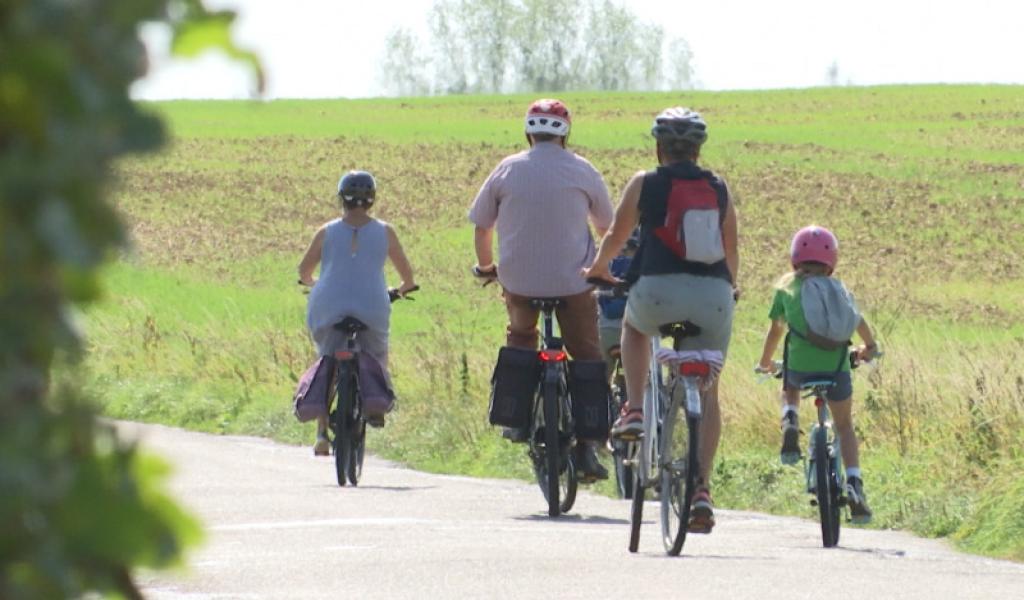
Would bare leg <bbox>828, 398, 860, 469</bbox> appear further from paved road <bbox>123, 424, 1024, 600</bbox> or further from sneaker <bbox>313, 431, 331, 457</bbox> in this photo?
sneaker <bbox>313, 431, 331, 457</bbox>

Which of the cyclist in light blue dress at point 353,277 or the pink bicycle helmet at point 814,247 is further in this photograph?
the cyclist in light blue dress at point 353,277

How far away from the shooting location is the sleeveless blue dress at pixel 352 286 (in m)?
13.9

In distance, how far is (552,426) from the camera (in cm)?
1156

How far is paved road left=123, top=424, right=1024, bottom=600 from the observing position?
25.7 feet

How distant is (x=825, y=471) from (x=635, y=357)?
141cm

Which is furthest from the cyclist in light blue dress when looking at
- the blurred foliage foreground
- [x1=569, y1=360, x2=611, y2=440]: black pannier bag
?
the blurred foliage foreground

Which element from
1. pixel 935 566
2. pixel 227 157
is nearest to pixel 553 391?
pixel 935 566

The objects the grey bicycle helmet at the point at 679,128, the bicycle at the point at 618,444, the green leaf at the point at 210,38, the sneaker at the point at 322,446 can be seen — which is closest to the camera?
the green leaf at the point at 210,38

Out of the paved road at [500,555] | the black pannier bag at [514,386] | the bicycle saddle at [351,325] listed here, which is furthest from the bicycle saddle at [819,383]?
the bicycle saddle at [351,325]

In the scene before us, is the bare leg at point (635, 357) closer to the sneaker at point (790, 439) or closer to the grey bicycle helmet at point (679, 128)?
the grey bicycle helmet at point (679, 128)

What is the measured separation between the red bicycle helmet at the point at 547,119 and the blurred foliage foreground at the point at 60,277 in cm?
1007

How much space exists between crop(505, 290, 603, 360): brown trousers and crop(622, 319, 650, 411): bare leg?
1.92 metres

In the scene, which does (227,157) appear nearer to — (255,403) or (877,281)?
(877,281)

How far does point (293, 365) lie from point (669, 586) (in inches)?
541
